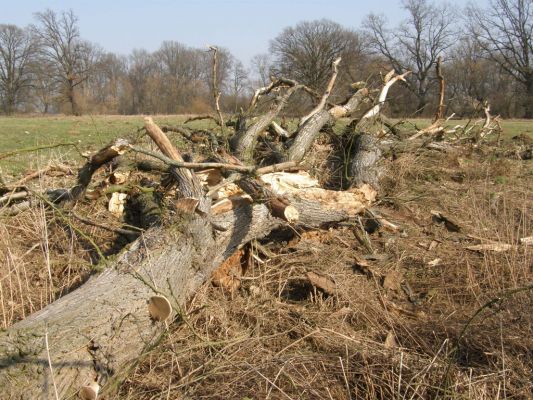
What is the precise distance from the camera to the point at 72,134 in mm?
13875

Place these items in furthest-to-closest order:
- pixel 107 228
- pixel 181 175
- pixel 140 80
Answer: pixel 140 80
pixel 107 228
pixel 181 175

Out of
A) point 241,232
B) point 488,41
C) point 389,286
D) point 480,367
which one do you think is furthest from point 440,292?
point 488,41

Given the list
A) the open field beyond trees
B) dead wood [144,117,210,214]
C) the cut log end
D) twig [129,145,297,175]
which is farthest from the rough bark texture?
the cut log end

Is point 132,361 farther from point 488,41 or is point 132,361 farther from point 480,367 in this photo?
point 488,41

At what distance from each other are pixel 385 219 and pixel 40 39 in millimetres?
55241

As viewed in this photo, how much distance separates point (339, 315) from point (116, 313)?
152 cm

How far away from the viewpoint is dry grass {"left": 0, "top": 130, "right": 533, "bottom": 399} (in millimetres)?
2574

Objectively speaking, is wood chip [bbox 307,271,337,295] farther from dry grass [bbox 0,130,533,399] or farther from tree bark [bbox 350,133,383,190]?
tree bark [bbox 350,133,383,190]

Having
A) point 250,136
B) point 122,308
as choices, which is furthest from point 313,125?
point 122,308

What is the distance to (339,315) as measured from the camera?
11.2ft

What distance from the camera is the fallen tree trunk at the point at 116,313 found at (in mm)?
2381

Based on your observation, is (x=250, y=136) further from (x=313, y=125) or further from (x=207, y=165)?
(x=207, y=165)

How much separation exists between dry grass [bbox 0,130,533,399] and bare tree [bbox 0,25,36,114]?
52.2m

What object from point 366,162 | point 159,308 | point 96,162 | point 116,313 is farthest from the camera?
point 366,162
